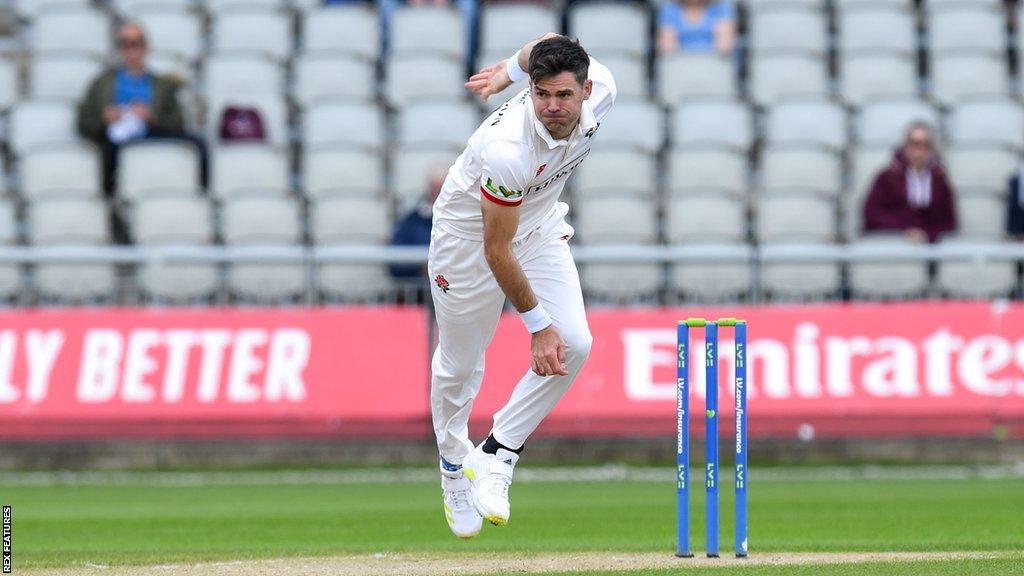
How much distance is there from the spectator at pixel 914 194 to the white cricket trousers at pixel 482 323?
625 centimetres

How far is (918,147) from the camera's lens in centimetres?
1345

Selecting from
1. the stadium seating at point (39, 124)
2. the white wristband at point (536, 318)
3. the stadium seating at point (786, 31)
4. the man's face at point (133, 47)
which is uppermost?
the stadium seating at point (786, 31)

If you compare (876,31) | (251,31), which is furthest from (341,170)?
(876,31)

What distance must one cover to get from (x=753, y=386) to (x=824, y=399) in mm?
517

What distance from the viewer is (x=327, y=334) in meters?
12.8

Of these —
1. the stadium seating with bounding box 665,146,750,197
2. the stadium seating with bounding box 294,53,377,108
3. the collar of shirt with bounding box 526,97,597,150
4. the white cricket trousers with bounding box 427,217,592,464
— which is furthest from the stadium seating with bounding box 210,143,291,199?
the collar of shirt with bounding box 526,97,597,150

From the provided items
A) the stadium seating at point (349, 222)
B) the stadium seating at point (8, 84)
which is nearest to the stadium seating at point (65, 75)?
the stadium seating at point (8, 84)

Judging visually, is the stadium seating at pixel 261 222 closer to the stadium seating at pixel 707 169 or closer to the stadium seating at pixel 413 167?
the stadium seating at pixel 413 167

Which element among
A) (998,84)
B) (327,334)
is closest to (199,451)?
(327,334)

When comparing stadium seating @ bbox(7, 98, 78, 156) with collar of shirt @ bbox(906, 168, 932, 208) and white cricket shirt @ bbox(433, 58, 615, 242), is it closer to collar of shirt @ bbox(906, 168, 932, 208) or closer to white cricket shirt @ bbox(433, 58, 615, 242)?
collar of shirt @ bbox(906, 168, 932, 208)

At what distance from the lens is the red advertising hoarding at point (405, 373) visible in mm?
12625

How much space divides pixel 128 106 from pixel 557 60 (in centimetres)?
821

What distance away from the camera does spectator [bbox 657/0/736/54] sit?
15617 millimetres

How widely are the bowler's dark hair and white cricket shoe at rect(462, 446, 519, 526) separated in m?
1.88
